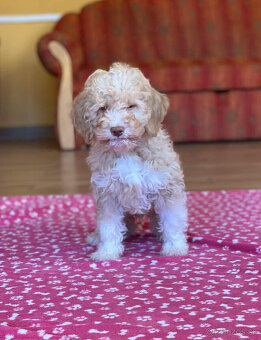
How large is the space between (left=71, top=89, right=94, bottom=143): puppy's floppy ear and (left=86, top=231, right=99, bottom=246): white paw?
0.40m

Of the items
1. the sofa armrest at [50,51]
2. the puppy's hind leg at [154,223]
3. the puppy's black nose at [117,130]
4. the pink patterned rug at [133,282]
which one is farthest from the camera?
the sofa armrest at [50,51]

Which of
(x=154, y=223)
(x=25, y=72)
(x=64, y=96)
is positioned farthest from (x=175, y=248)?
(x=25, y=72)

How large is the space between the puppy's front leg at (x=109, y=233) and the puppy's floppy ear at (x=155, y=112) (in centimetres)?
27

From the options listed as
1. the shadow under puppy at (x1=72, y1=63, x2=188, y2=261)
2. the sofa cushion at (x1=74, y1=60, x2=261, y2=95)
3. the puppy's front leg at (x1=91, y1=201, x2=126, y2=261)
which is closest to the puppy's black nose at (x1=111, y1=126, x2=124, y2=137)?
the shadow under puppy at (x1=72, y1=63, x2=188, y2=261)

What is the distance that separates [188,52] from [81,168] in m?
1.98

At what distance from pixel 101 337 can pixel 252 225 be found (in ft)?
4.05

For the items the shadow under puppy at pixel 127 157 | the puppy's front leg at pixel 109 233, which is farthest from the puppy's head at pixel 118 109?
the puppy's front leg at pixel 109 233

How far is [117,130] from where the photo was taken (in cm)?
211

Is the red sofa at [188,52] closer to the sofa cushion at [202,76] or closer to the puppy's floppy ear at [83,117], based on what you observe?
the sofa cushion at [202,76]

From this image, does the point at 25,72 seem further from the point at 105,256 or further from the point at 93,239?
the point at 105,256

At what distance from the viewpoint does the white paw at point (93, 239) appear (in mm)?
2498

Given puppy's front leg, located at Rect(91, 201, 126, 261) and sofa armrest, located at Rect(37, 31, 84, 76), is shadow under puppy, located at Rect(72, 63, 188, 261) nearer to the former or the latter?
puppy's front leg, located at Rect(91, 201, 126, 261)

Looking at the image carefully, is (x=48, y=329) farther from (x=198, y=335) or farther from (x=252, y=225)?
(x=252, y=225)

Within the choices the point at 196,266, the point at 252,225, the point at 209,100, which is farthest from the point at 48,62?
the point at 196,266
